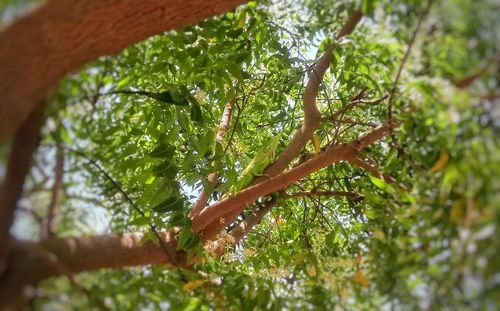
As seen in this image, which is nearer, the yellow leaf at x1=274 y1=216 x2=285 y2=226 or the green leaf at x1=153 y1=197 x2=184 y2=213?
the green leaf at x1=153 y1=197 x2=184 y2=213

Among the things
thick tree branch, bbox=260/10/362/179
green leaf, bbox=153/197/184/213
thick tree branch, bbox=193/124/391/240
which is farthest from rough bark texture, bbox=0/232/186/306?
thick tree branch, bbox=260/10/362/179

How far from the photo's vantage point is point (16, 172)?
1.46m

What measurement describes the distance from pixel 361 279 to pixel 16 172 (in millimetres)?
1138

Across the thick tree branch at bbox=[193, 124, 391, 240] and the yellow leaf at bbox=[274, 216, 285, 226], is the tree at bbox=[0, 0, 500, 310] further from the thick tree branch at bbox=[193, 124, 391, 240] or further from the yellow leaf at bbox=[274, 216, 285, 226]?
the yellow leaf at bbox=[274, 216, 285, 226]

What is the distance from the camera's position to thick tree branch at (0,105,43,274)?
1.43 metres

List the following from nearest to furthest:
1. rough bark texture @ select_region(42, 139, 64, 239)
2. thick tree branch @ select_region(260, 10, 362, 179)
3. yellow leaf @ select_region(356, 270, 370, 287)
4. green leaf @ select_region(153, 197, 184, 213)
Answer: rough bark texture @ select_region(42, 139, 64, 239), yellow leaf @ select_region(356, 270, 370, 287), green leaf @ select_region(153, 197, 184, 213), thick tree branch @ select_region(260, 10, 362, 179)

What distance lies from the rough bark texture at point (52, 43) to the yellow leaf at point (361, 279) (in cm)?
111

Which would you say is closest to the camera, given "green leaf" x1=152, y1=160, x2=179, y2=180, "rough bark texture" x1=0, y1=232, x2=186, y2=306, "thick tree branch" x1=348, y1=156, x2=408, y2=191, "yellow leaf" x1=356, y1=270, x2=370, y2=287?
"rough bark texture" x1=0, y1=232, x2=186, y2=306

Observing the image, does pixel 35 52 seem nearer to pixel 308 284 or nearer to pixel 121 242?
pixel 121 242

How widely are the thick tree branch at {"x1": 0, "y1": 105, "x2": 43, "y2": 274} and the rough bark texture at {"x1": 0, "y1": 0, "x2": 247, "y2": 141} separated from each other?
0.03 m

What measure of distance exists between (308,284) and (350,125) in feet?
3.81

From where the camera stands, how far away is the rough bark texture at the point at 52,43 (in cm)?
144

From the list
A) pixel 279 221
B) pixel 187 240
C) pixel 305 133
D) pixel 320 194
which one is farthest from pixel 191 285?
pixel 279 221

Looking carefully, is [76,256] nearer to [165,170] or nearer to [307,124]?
[165,170]
